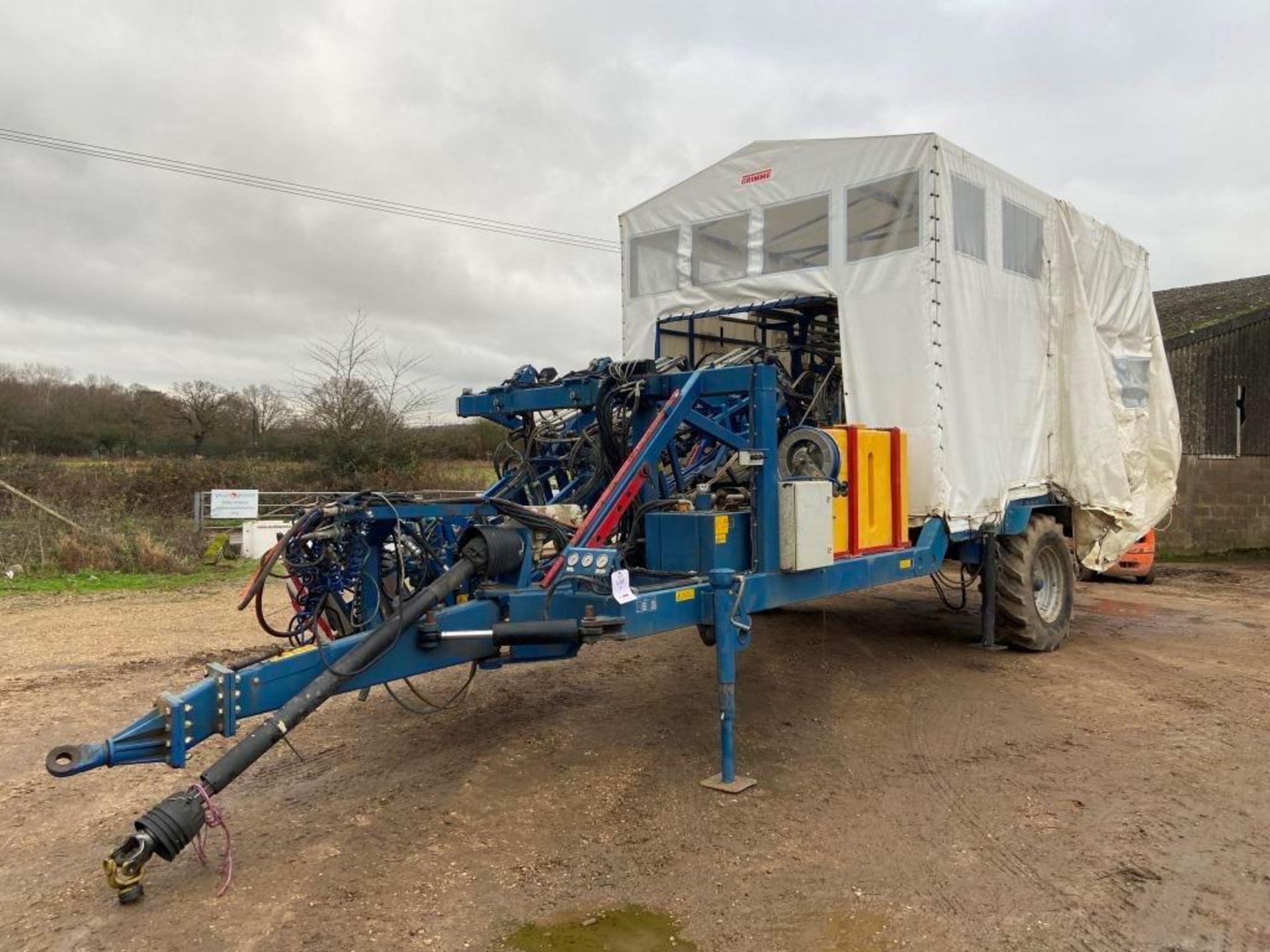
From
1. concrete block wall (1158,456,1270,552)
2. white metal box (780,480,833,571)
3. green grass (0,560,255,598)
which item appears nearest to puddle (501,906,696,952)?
white metal box (780,480,833,571)

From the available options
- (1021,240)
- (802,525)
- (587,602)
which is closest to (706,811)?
(587,602)

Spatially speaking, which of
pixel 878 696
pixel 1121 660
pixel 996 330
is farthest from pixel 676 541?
pixel 1121 660

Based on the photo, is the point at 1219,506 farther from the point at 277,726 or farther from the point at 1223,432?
the point at 277,726

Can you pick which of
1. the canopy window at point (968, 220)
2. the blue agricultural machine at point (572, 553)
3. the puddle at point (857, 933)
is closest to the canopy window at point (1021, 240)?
the canopy window at point (968, 220)

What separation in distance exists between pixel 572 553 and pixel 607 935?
173 centimetres

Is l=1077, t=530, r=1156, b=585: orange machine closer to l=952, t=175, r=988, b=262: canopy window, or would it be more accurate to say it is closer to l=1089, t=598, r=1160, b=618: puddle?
l=1089, t=598, r=1160, b=618: puddle

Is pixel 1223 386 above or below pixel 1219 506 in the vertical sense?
above

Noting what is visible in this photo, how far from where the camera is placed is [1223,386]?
55.5ft

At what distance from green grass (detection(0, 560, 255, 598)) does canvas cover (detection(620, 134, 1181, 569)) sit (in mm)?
7393

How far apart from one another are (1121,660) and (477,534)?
6118 millimetres

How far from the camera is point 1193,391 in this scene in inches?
663

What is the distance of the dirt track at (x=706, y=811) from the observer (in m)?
3.52

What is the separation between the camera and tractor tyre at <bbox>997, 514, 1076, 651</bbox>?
794 cm

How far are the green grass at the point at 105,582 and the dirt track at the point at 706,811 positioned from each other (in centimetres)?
353
